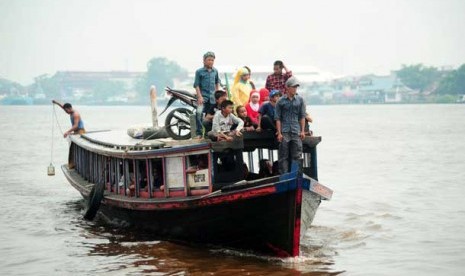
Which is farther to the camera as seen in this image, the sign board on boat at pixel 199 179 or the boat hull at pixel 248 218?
the sign board on boat at pixel 199 179

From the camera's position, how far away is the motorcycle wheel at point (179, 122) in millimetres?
17797

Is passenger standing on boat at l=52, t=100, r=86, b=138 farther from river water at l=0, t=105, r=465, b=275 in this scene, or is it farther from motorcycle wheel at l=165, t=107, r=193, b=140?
motorcycle wheel at l=165, t=107, r=193, b=140

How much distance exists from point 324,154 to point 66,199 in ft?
60.4

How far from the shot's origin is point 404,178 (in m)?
31.3

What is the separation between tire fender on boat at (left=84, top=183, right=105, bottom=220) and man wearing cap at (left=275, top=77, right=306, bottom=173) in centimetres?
534

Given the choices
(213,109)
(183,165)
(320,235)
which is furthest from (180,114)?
(320,235)

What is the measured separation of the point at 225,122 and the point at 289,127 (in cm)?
118

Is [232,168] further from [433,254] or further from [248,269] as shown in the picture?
[433,254]

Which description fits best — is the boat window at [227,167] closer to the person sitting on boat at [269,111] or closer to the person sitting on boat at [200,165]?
the person sitting on boat at [200,165]

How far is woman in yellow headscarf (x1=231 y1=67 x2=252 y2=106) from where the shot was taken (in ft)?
55.3

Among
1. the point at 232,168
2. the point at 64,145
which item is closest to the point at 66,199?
the point at 232,168

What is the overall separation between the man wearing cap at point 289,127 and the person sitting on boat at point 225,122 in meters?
0.79

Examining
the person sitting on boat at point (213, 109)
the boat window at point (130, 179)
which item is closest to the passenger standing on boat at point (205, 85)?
the person sitting on boat at point (213, 109)

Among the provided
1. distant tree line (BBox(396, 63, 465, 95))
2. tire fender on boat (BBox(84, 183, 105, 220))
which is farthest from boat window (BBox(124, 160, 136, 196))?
distant tree line (BBox(396, 63, 465, 95))
